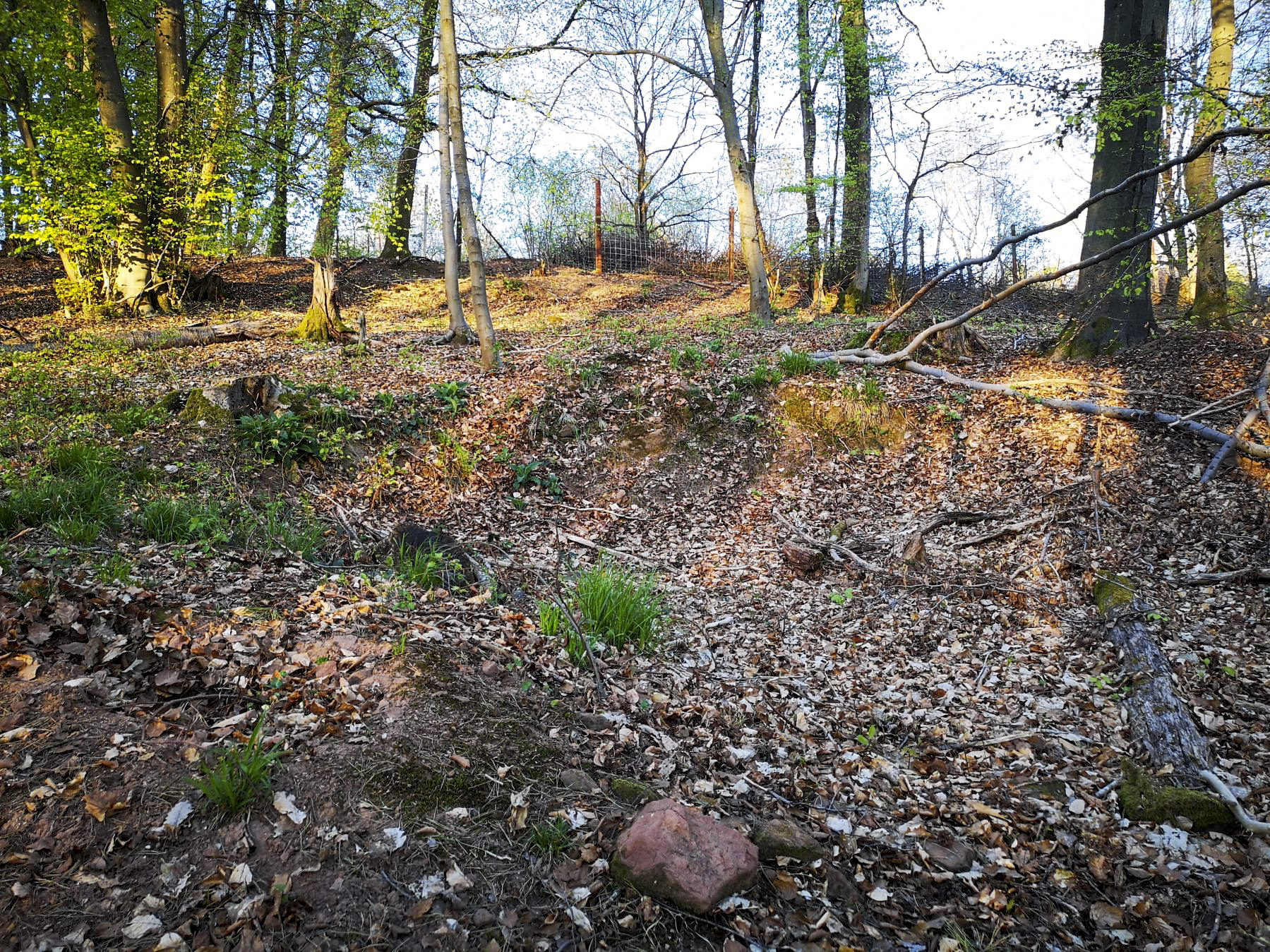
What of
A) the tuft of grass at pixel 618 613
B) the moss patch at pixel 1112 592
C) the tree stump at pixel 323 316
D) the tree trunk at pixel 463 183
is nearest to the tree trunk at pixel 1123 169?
the moss patch at pixel 1112 592

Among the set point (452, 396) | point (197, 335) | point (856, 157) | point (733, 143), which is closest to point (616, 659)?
point (452, 396)

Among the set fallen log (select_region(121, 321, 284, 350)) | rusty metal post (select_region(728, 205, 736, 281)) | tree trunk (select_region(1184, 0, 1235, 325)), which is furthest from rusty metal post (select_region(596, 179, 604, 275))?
tree trunk (select_region(1184, 0, 1235, 325))

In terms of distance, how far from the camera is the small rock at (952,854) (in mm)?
2793

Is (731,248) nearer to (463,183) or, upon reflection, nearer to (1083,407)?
(463,183)

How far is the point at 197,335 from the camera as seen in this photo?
10.1 meters

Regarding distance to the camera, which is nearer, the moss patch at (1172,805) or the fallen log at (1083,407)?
the moss patch at (1172,805)

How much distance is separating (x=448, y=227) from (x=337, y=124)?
3973mm

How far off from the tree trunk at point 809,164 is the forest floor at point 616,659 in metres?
7.58

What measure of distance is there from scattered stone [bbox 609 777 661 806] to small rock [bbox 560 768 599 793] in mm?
89

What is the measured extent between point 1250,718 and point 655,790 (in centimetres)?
321

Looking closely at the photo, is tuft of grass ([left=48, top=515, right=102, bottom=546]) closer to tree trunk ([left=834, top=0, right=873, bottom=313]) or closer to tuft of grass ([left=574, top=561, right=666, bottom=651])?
tuft of grass ([left=574, top=561, right=666, bottom=651])

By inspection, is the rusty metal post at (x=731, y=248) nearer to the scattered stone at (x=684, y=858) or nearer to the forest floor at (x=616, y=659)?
the forest floor at (x=616, y=659)

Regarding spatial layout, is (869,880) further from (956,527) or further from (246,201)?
(246,201)

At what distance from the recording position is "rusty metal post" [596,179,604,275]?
1891cm
